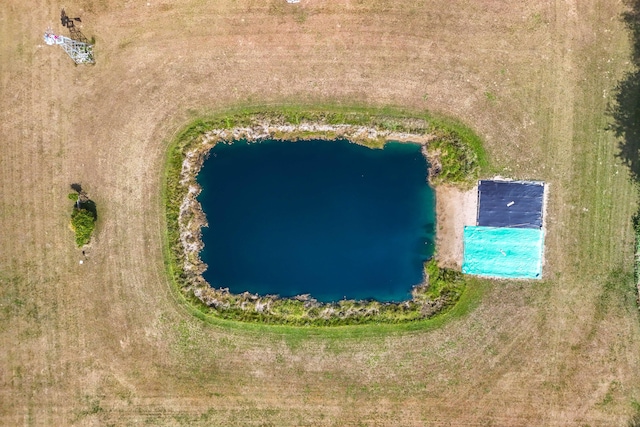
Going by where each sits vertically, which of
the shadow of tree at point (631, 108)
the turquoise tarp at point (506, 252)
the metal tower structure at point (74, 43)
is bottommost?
the turquoise tarp at point (506, 252)

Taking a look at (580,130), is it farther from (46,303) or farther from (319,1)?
(46,303)

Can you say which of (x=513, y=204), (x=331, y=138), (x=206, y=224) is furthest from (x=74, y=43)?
(x=513, y=204)

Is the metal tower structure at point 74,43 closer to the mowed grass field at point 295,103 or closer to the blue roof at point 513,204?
the mowed grass field at point 295,103

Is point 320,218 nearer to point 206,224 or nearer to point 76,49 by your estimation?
point 206,224

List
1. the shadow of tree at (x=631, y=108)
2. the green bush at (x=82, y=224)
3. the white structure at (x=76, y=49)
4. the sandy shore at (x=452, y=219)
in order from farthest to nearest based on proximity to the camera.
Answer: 1. the sandy shore at (x=452, y=219)
2. the white structure at (x=76, y=49)
3. the green bush at (x=82, y=224)
4. the shadow of tree at (x=631, y=108)

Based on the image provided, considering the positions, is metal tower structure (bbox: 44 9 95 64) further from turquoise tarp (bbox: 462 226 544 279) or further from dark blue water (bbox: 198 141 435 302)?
turquoise tarp (bbox: 462 226 544 279)

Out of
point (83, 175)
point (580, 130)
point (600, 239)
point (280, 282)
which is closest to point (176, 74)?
point (83, 175)

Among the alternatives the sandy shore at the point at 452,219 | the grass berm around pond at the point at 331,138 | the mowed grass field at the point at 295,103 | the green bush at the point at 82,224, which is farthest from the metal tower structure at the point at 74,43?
the sandy shore at the point at 452,219
